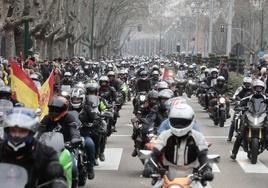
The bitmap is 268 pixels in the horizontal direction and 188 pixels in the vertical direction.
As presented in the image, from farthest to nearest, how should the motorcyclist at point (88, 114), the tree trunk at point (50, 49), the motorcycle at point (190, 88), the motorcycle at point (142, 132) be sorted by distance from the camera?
the tree trunk at point (50, 49) < the motorcycle at point (190, 88) < the motorcycle at point (142, 132) < the motorcyclist at point (88, 114)

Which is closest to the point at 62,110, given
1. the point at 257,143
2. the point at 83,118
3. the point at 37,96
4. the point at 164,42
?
the point at 83,118

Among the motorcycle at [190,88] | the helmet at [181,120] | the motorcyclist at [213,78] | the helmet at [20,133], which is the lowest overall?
the motorcycle at [190,88]

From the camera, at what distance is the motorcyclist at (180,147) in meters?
7.60

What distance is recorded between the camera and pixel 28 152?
5766mm

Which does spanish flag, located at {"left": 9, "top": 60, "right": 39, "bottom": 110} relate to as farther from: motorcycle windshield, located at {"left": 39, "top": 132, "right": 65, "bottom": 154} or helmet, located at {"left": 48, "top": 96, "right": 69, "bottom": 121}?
motorcycle windshield, located at {"left": 39, "top": 132, "right": 65, "bottom": 154}

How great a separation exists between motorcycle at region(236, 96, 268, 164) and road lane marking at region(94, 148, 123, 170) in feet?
Answer: 8.15

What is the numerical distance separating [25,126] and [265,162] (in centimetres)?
983

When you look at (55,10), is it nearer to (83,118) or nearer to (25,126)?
(83,118)

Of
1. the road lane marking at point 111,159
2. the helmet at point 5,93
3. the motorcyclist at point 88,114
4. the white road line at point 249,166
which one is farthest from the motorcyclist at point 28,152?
the white road line at point 249,166

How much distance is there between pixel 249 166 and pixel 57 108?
549cm

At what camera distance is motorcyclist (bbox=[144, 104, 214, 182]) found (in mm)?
7602

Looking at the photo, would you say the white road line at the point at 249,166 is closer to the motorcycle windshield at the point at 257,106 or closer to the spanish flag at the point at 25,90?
the motorcycle windshield at the point at 257,106

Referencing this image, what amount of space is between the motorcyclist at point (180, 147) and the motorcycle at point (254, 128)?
6559 mm

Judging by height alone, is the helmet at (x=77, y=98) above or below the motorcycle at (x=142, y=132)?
above
